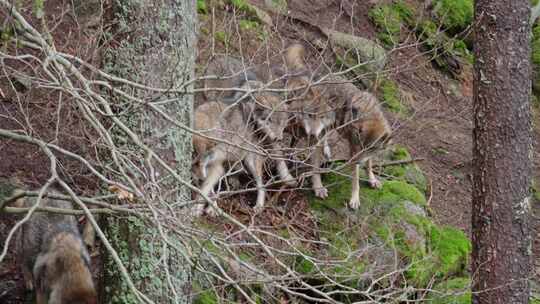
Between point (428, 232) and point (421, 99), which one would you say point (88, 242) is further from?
point (421, 99)

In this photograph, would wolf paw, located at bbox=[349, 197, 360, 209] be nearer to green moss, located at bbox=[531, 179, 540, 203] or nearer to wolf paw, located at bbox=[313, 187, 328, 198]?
wolf paw, located at bbox=[313, 187, 328, 198]

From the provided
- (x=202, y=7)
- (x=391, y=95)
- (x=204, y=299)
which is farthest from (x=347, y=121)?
(x=391, y=95)

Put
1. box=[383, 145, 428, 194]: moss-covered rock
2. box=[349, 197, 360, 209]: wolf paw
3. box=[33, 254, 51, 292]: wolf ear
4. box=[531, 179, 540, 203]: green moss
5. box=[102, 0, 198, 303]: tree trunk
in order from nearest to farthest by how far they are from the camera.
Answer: box=[102, 0, 198, 303]: tree trunk, box=[33, 254, 51, 292]: wolf ear, box=[349, 197, 360, 209]: wolf paw, box=[383, 145, 428, 194]: moss-covered rock, box=[531, 179, 540, 203]: green moss

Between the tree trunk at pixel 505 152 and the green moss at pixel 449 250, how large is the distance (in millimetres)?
1544

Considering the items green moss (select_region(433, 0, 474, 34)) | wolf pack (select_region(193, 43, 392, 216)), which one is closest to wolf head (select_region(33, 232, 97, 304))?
wolf pack (select_region(193, 43, 392, 216))

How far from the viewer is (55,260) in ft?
22.4

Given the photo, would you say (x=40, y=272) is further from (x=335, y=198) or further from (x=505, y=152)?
(x=505, y=152)

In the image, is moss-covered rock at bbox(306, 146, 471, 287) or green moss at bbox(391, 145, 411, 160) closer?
moss-covered rock at bbox(306, 146, 471, 287)

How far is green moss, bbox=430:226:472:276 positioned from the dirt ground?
1.03 meters

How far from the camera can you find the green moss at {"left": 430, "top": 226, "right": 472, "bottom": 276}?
869cm

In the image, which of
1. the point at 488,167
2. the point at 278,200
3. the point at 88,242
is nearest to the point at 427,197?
the point at 278,200

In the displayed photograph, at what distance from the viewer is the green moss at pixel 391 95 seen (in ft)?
42.9

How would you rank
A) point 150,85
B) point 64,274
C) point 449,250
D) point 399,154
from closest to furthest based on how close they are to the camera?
point 150,85, point 64,274, point 449,250, point 399,154

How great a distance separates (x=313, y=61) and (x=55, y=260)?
19.2 feet
